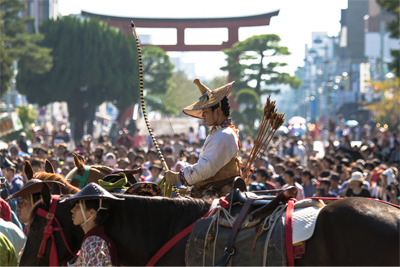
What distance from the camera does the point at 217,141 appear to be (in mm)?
4793

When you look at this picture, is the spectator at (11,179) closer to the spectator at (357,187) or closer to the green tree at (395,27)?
the spectator at (357,187)

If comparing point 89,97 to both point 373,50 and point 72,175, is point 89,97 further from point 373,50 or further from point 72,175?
point 373,50

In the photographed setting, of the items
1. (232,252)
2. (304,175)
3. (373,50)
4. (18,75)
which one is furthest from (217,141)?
(373,50)

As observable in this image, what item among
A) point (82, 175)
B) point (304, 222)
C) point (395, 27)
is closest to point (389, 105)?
point (395, 27)

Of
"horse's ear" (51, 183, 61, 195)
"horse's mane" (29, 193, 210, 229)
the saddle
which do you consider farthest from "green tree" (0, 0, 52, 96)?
the saddle

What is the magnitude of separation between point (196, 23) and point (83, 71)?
1712 centimetres

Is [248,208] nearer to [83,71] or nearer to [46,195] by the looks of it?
[46,195]

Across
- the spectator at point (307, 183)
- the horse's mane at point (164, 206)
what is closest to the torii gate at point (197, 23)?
the spectator at point (307, 183)

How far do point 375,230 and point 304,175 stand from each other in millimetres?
7281

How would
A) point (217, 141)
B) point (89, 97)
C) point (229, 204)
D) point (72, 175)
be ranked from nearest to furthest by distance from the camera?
point (229, 204)
point (217, 141)
point (72, 175)
point (89, 97)

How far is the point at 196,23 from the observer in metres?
51.4

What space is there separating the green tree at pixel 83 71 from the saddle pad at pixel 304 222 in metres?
33.9

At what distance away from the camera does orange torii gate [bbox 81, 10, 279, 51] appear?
167 feet

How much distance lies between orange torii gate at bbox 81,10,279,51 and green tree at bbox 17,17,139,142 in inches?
438
